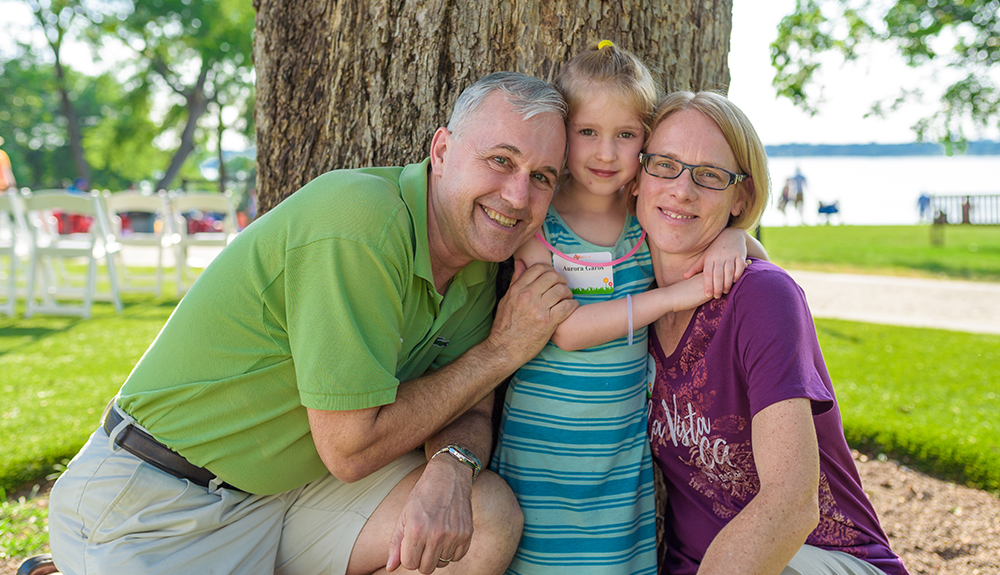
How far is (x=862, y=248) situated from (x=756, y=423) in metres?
16.2

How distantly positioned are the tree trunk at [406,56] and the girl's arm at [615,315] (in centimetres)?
94

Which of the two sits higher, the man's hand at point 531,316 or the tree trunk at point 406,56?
the tree trunk at point 406,56

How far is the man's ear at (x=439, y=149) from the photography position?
Result: 218 cm

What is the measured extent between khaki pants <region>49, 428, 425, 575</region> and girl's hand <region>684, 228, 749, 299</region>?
129 centimetres

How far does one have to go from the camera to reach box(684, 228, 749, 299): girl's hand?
201cm

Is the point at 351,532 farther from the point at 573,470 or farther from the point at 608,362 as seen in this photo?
the point at 608,362

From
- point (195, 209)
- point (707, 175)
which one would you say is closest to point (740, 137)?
point (707, 175)

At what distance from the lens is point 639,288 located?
2357 mm

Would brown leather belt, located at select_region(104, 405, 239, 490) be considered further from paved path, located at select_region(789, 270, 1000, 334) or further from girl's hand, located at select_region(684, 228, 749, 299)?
paved path, located at select_region(789, 270, 1000, 334)

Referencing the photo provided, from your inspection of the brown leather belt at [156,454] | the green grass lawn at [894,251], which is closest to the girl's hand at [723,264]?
the brown leather belt at [156,454]

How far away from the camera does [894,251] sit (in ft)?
50.0

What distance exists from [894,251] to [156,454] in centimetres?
1653

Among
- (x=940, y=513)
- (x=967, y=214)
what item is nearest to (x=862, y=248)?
(x=967, y=214)

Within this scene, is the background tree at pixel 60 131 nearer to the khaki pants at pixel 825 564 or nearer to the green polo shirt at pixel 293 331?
the green polo shirt at pixel 293 331
